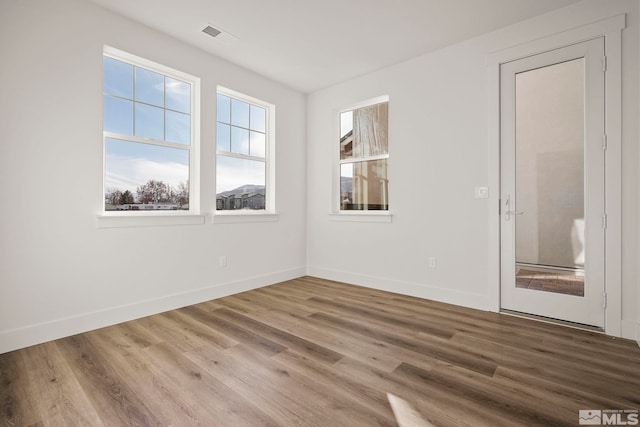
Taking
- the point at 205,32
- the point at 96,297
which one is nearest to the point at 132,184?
the point at 96,297

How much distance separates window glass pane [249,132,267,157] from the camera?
4.25 meters

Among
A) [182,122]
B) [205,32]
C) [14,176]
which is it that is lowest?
[14,176]

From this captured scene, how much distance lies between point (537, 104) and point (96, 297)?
4.37m

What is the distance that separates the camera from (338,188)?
4.62 metres

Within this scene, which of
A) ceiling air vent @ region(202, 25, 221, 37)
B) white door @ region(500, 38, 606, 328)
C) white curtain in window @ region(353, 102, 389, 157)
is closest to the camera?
white door @ region(500, 38, 606, 328)

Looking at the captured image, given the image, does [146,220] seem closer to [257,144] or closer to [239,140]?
[239,140]

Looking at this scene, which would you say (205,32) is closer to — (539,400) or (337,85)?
(337,85)

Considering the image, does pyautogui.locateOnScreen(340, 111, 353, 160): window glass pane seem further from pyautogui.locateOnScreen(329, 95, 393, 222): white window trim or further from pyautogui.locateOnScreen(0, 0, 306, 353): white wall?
pyautogui.locateOnScreen(0, 0, 306, 353): white wall

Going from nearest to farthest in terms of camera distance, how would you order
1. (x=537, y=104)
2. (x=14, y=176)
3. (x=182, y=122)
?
1. (x=14, y=176)
2. (x=537, y=104)
3. (x=182, y=122)

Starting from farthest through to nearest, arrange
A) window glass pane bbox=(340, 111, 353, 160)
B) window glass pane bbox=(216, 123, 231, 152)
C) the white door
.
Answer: window glass pane bbox=(340, 111, 353, 160), window glass pane bbox=(216, 123, 231, 152), the white door

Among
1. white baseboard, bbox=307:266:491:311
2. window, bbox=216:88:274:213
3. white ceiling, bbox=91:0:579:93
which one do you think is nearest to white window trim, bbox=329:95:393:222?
white ceiling, bbox=91:0:579:93

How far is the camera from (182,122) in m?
3.47

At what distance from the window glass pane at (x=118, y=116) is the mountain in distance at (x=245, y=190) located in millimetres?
1202

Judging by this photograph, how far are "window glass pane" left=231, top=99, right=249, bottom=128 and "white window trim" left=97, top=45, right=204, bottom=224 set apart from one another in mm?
547
